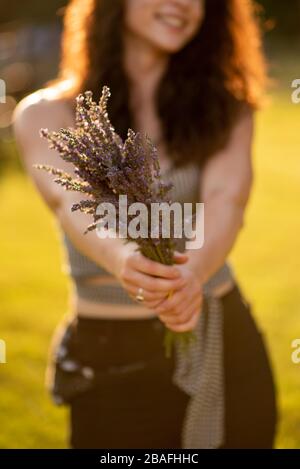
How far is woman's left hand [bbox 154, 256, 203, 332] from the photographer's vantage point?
7.78ft

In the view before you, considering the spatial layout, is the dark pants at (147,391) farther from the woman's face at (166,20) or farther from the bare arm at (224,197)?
the woman's face at (166,20)

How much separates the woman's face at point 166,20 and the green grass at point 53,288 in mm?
2587

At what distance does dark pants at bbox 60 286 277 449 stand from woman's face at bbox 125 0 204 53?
942 mm

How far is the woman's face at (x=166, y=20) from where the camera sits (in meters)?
3.01

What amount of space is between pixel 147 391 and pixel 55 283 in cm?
582

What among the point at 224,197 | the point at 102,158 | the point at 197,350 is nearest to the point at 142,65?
the point at 224,197

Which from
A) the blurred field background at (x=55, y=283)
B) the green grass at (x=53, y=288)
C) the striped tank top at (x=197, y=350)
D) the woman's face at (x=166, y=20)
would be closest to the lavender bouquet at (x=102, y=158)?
the striped tank top at (x=197, y=350)

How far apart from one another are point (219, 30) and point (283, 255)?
6.38 meters

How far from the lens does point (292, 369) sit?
618 centimetres

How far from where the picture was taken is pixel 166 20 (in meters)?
3.01

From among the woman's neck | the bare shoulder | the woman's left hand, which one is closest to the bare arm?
the woman's left hand

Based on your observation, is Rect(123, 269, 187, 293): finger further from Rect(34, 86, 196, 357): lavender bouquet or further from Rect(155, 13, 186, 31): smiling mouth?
Rect(155, 13, 186, 31): smiling mouth

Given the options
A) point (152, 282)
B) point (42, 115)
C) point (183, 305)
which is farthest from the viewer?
point (42, 115)

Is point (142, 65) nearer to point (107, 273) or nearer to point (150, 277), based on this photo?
point (107, 273)
